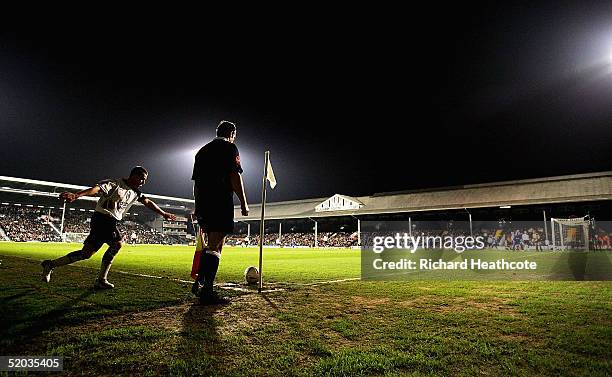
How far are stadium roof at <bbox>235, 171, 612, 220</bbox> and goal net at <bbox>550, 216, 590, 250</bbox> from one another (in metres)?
3.30

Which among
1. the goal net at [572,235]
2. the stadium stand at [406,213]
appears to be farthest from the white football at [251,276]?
the stadium stand at [406,213]

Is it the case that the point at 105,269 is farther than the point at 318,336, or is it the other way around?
the point at 105,269

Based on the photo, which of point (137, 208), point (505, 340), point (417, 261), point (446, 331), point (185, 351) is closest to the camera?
point (185, 351)

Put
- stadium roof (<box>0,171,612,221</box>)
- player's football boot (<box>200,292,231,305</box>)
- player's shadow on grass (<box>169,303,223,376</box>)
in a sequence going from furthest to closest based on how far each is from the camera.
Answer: stadium roof (<box>0,171,612,221</box>)
player's football boot (<box>200,292,231,305</box>)
player's shadow on grass (<box>169,303,223,376</box>)

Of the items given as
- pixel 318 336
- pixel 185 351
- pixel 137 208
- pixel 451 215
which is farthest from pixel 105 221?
pixel 137 208

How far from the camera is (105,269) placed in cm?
601

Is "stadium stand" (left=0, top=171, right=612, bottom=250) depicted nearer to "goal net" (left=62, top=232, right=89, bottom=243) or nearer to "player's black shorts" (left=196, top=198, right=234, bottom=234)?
"goal net" (left=62, top=232, right=89, bottom=243)

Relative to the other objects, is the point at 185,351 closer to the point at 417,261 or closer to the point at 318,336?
the point at 318,336

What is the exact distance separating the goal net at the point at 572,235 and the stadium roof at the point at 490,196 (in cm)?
330

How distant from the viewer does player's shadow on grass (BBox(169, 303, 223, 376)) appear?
2314mm

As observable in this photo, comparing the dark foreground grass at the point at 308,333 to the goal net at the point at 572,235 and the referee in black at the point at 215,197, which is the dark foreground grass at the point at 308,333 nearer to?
the referee in black at the point at 215,197

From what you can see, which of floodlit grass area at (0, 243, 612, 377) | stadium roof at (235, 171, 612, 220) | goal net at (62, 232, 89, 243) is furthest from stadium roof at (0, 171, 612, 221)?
floodlit grass area at (0, 243, 612, 377)

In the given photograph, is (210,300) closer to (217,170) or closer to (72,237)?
(217,170)

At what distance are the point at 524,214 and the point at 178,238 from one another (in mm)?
56217
